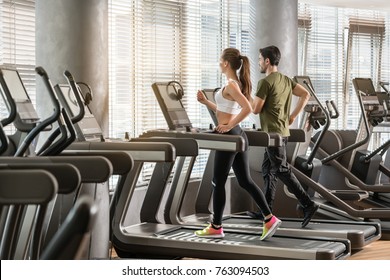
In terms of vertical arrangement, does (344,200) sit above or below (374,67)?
below

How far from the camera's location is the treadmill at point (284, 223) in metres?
6.05

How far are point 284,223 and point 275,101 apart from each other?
4.13 feet

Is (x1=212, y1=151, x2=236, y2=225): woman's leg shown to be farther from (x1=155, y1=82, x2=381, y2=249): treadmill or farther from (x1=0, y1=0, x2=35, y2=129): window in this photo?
(x1=0, y1=0, x2=35, y2=129): window

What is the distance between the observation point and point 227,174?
5340mm

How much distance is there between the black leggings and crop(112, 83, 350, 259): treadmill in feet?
0.44

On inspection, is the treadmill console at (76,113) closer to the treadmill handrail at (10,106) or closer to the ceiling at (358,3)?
the treadmill handrail at (10,106)

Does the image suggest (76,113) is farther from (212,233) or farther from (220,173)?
(212,233)

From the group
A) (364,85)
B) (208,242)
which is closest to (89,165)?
(208,242)

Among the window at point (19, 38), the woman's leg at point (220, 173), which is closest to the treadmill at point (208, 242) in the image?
the woman's leg at point (220, 173)

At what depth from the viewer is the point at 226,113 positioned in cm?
540

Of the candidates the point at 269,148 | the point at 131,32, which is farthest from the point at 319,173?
the point at 131,32

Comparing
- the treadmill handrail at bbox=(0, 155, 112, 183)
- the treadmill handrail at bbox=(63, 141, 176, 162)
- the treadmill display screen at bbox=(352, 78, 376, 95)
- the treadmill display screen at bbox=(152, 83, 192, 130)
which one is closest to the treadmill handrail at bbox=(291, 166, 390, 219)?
the treadmill display screen at bbox=(352, 78, 376, 95)

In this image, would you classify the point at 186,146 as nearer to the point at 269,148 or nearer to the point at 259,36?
the point at 269,148
